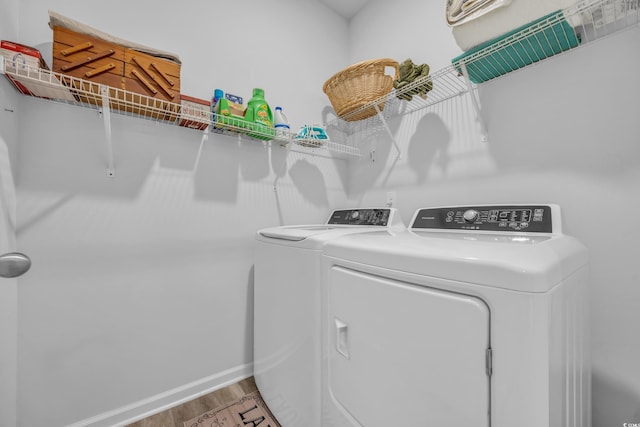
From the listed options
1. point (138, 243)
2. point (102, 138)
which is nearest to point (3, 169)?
point (102, 138)

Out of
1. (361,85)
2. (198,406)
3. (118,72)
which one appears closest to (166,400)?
(198,406)

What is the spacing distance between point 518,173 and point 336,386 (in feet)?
4.34

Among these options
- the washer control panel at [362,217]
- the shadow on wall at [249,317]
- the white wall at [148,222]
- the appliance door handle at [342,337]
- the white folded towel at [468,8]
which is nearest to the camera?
the appliance door handle at [342,337]

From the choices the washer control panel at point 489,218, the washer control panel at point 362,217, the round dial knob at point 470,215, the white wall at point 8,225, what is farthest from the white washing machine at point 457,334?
the white wall at point 8,225

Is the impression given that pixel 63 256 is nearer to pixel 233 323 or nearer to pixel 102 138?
pixel 102 138

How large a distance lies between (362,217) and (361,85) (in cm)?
86

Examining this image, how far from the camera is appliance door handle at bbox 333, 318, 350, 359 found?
0.91 meters

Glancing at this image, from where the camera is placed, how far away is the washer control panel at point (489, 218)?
1095 millimetres

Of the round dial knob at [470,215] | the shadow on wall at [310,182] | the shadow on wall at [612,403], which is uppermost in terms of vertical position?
the shadow on wall at [310,182]

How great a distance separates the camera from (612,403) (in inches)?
40.3

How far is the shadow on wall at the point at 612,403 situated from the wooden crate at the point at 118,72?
2256mm

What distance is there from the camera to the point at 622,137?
40.2 inches

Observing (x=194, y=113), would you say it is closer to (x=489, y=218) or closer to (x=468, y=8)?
(x=468, y=8)

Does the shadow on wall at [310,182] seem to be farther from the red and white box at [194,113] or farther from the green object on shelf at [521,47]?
the green object on shelf at [521,47]
